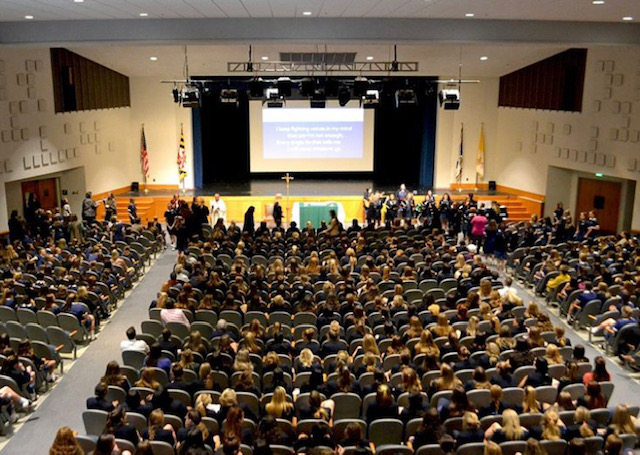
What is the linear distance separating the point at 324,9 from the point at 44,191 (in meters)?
12.8

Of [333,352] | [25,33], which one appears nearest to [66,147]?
[25,33]

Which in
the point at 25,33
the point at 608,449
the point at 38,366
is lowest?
the point at 38,366

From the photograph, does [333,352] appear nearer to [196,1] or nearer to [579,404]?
[579,404]

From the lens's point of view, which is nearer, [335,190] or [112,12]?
[112,12]

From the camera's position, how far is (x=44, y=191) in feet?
67.3

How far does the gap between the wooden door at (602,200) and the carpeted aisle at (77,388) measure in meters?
14.4

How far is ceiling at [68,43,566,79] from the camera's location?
749 inches

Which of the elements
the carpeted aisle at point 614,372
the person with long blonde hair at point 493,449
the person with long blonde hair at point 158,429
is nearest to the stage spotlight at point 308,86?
Result: the carpeted aisle at point 614,372

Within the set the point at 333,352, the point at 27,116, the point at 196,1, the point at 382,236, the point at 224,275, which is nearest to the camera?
the point at 333,352

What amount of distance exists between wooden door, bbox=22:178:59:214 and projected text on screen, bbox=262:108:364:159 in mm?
7765

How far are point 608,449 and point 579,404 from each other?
1294 millimetres

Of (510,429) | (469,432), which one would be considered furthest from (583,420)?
(469,432)

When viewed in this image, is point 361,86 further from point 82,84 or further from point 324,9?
point 82,84

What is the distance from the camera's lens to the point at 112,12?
1206cm
